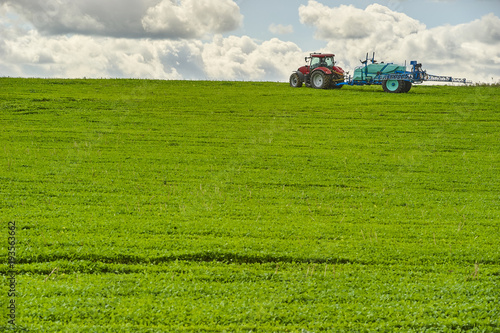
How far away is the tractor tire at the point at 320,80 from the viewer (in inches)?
1336

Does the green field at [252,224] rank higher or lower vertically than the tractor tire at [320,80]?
lower

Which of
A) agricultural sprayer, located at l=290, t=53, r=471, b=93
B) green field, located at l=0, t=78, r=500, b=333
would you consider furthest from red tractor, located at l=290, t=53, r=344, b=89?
green field, located at l=0, t=78, r=500, b=333

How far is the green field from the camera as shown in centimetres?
657

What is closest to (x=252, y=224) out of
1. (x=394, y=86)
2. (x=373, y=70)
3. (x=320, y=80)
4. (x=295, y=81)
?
(x=394, y=86)

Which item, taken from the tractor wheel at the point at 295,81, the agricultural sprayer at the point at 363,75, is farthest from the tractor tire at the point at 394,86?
the tractor wheel at the point at 295,81

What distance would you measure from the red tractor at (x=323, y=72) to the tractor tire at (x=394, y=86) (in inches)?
125

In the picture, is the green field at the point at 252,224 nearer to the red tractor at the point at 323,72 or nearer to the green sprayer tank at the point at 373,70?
the green sprayer tank at the point at 373,70

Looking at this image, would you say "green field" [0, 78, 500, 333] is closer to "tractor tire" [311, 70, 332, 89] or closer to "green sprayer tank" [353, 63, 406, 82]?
"green sprayer tank" [353, 63, 406, 82]

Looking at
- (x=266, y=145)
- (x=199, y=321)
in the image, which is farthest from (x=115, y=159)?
(x=199, y=321)

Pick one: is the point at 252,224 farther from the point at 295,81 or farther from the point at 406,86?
the point at 295,81

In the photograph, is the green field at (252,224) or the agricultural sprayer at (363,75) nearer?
the green field at (252,224)

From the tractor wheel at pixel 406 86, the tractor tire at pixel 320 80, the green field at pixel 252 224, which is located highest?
the tractor tire at pixel 320 80

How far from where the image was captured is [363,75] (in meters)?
33.3

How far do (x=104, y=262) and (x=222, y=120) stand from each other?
16.7 metres
